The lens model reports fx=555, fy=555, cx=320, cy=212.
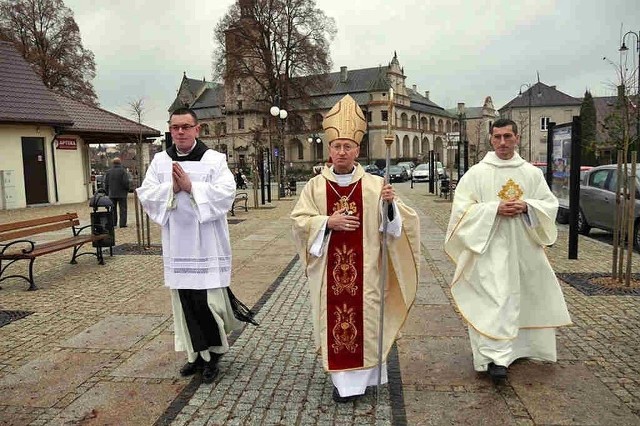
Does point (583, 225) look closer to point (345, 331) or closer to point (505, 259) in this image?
point (505, 259)

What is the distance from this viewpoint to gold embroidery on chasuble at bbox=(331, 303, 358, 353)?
379 cm

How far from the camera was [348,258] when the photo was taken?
12.5ft

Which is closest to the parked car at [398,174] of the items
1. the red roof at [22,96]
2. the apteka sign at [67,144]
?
the apteka sign at [67,144]

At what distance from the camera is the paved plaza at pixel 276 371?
3.67 m

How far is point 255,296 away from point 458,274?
3.40m

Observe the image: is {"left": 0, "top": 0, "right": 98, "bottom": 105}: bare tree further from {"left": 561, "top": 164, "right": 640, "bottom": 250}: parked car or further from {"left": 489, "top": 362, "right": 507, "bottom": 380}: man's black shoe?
{"left": 489, "top": 362, "right": 507, "bottom": 380}: man's black shoe

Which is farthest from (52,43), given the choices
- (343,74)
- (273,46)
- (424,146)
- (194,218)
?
(424,146)

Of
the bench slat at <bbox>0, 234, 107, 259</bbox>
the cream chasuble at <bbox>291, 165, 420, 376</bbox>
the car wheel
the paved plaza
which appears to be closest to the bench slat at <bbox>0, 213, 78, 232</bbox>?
the bench slat at <bbox>0, 234, 107, 259</bbox>

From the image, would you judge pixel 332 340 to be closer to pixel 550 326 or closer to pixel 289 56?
pixel 550 326

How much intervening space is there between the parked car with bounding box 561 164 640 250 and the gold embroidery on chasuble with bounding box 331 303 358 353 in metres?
9.18

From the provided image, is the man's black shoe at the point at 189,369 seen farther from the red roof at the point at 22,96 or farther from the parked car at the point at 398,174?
the parked car at the point at 398,174

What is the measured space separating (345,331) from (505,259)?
1.35 meters

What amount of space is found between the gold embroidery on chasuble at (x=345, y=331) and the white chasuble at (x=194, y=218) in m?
0.98

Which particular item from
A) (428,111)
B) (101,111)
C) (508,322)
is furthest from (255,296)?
(428,111)
